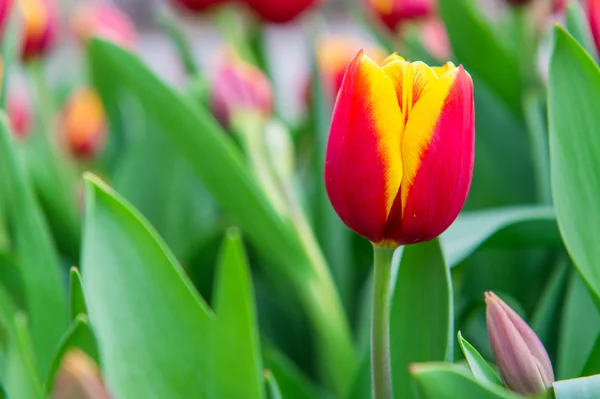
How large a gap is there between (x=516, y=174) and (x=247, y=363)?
1.01 ft

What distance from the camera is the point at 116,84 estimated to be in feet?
2.49

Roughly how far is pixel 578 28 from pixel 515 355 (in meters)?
0.19

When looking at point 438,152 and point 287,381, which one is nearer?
point 438,152

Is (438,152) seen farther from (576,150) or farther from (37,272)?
(37,272)

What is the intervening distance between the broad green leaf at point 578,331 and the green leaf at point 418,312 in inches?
3.6

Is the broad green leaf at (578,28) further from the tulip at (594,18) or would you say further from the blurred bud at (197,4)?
the blurred bud at (197,4)

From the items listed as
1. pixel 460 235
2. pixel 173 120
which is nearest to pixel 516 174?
pixel 460 235

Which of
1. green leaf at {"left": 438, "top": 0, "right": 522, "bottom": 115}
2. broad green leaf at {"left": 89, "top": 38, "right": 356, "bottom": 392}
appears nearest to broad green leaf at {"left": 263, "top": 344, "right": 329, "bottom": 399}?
broad green leaf at {"left": 89, "top": 38, "right": 356, "bottom": 392}

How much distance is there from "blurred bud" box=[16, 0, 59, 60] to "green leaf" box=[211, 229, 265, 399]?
0.47m

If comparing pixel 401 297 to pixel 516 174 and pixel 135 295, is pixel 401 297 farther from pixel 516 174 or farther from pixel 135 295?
pixel 516 174

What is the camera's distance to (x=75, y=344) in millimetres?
286

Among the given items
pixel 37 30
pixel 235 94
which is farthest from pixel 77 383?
pixel 37 30

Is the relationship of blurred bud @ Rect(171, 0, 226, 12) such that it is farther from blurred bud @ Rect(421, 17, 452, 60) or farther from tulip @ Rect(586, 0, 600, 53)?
tulip @ Rect(586, 0, 600, 53)

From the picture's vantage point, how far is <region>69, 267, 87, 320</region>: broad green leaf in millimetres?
302
